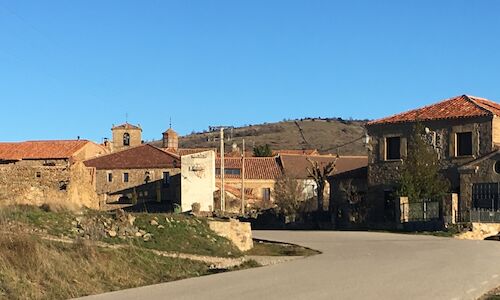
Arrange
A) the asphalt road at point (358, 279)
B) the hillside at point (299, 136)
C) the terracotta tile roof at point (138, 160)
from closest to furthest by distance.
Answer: the asphalt road at point (358, 279) → the terracotta tile roof at point (138, 160) → the hillside at point (299, 136)

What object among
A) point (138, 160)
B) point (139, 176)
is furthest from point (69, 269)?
point (138, 160)

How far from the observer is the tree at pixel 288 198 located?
157 ft

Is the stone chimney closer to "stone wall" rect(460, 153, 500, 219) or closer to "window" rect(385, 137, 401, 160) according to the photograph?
"window" rect(385, 137, 401, 160)

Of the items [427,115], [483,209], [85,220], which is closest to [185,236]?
[85,220]

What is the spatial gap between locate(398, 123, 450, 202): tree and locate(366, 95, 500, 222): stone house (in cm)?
167

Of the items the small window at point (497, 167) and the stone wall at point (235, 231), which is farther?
the small window at point (497, 167)

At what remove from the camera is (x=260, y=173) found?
242 feet

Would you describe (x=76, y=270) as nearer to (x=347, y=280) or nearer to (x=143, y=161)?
(x=347, y=280)

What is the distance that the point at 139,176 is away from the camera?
2687 inches

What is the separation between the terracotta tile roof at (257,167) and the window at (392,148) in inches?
1039

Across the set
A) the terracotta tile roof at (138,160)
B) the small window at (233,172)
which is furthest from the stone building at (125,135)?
the small window at (233,172)

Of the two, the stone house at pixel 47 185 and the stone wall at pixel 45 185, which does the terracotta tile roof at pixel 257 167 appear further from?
the stone wall at pixel 45 185

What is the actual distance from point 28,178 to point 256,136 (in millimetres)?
115931

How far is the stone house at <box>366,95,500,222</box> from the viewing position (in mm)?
40500
